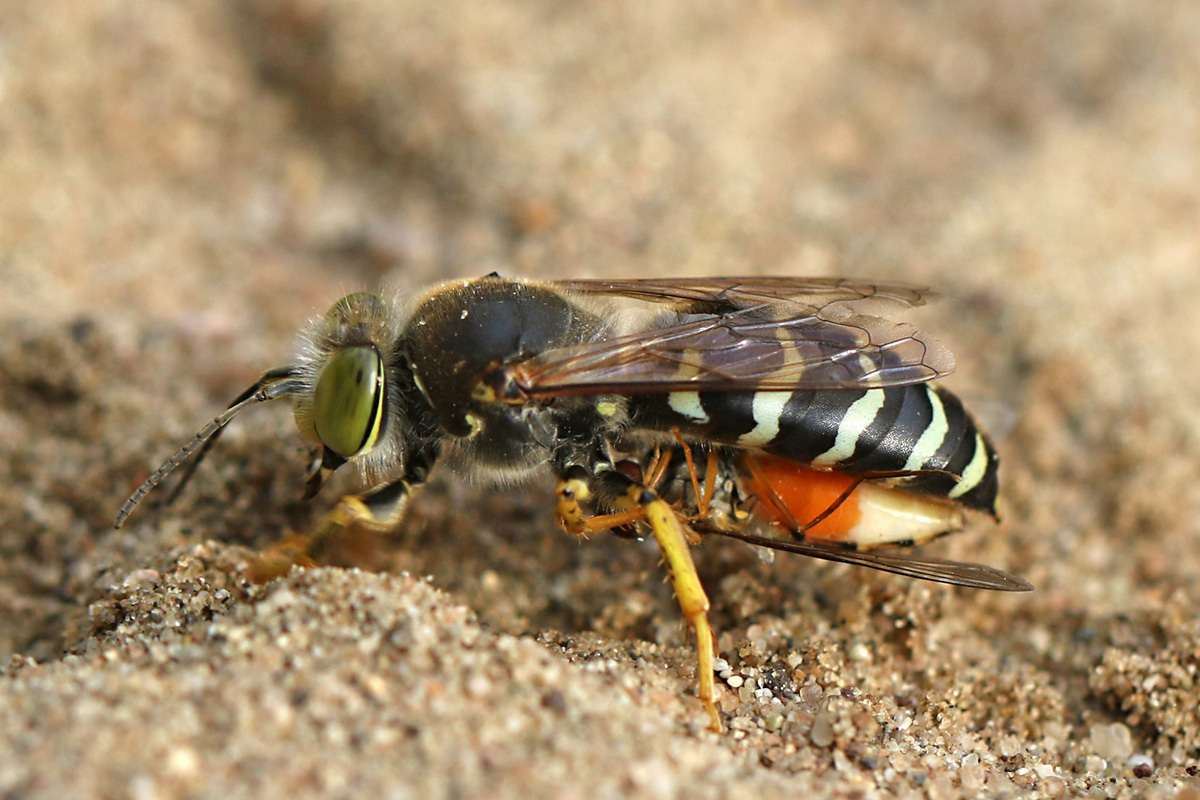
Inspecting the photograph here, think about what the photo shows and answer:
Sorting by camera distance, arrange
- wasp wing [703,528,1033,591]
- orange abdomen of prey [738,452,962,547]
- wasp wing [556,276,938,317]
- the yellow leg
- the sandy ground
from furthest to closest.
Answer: wasp wing [556,276,938,317] < orange abdomen of prey [738,452,962,547] < wasp wing [703,528,1033,591] < the yellow leg < the sandy ground

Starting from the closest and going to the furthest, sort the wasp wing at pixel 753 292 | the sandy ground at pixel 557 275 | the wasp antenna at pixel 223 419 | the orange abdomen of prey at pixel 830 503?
the sandy ground at pixel 557 275 < the wasp antenna at pixel 223 419 < the orange abdomen of prey at pixel 830 503 < the wasp wing at pixel 753 292

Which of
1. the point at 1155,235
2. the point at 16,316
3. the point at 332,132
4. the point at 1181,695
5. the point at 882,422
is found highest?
the point at 332,132

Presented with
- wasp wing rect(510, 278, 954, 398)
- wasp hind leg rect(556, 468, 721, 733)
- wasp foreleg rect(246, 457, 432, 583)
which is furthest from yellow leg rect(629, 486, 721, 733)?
wasp foreleg rect(246, 457, 432, 583)

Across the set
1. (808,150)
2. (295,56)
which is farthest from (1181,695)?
(295,56)

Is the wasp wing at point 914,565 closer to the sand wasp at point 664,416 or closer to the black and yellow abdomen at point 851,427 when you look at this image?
the sand wasp at point 664,416

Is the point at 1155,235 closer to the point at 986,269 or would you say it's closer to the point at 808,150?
the point at 986,269

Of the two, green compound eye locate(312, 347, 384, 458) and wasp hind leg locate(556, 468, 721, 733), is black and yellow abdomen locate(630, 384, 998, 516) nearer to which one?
wasp hind leg locate(556, 468, 721, 733)

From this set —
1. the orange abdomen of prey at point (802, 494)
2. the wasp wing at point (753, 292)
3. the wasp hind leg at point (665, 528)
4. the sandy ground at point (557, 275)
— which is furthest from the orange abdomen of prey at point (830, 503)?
the wasp wing at point (753, 292)
